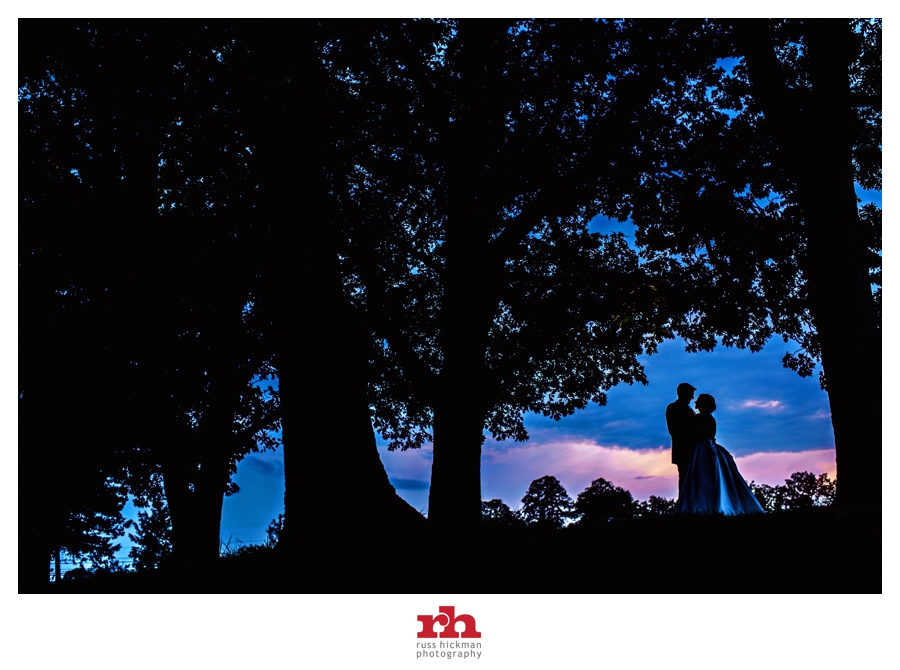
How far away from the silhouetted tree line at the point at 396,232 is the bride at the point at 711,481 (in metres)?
1.99

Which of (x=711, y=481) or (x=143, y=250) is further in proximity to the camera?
(x=143, y=250)

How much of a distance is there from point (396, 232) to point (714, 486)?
8.86m

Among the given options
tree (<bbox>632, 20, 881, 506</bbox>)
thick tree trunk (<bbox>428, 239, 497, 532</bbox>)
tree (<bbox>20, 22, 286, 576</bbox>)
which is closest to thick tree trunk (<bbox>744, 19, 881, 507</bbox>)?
tree (<bbox>632, 20, 881, 506</bbox>)

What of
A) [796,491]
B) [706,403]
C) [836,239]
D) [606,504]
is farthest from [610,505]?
[836,239]

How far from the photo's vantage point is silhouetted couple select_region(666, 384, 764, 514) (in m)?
9.80

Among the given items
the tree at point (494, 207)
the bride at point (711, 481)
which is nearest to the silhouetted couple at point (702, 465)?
the bride at point (711, 481)

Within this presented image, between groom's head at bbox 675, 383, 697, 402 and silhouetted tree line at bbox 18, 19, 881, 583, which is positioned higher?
silhouetted tree line at bbox 18, 19, 881, 583

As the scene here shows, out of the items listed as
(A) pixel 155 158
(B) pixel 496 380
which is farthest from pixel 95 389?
(B) pixel 496 380
